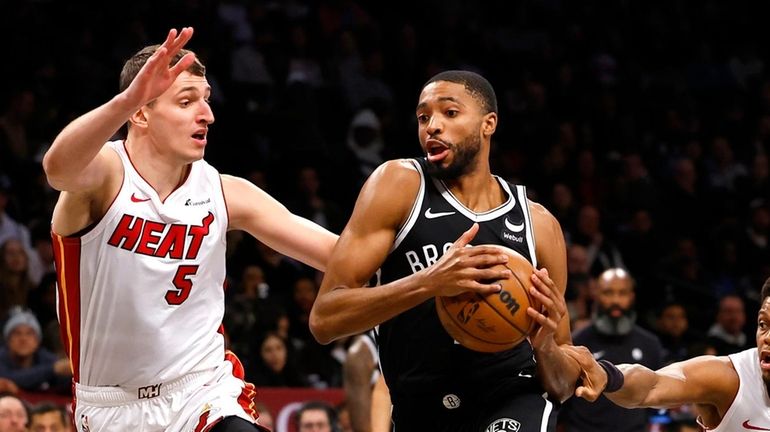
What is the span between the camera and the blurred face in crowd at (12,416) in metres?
7.62

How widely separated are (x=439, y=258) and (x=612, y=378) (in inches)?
35.4

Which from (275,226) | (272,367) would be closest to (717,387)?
(275,226)

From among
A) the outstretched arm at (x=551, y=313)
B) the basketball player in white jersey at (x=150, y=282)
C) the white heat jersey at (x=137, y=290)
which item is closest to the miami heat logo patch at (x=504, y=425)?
the outstretched arm at (x=551, y=313)

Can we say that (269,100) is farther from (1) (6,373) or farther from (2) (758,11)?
(2) (758,11)

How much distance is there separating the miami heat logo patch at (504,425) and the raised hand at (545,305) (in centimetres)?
36

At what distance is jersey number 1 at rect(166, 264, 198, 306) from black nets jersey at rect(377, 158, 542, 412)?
0.76 meters

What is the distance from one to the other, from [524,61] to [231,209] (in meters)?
11.6

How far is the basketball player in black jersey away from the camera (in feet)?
16.0

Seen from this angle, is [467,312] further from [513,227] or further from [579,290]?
[579,290]

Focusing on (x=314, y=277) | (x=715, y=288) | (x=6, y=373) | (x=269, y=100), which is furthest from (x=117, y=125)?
(x=715, y=288)

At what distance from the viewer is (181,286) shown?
4.86m

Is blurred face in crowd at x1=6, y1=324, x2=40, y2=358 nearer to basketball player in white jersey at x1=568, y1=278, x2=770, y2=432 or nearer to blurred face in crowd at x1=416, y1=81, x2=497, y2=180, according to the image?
blurred face in crowd at x1=416, y1=81, x2=497, y2=180

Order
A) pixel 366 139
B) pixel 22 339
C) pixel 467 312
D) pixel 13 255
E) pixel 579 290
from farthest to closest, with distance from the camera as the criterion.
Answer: pixel 366 139
pixel 579 290
pixel 13 255
pixel 22 339
pixel 467 312

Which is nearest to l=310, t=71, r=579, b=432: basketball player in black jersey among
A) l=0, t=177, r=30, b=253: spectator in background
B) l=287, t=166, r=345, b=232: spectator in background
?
l=0, t=177, r=30, b=253: spectator in background
